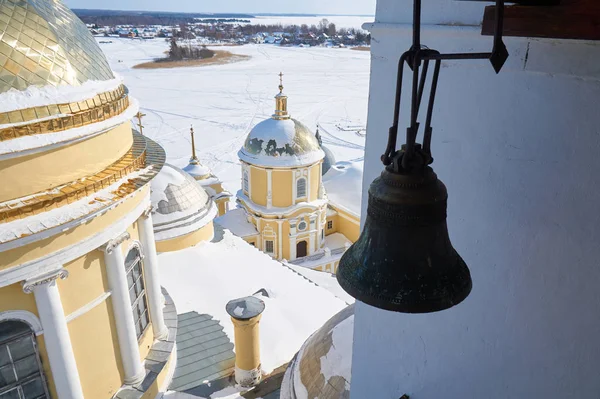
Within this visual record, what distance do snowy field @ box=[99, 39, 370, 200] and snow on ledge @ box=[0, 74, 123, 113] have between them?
15477 mm

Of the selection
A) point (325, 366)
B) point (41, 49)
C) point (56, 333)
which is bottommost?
point (325, 366)

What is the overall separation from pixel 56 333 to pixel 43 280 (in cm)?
68

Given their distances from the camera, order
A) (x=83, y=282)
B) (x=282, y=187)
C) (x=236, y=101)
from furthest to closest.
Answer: (x=236, y=101), (x=282, y=187), (x=83, y=282)

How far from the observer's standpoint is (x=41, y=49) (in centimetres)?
469

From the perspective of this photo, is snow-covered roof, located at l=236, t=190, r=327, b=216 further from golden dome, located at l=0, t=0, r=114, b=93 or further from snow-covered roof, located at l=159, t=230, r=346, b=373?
golden dome, located at l=0, t=0, r=114, b=93

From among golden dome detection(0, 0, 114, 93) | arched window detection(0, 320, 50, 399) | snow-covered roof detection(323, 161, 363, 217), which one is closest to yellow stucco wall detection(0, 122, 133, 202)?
golden dome detection(0, 0, 114, 93)

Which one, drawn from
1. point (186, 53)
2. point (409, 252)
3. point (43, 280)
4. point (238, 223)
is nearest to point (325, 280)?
point (238, 223)

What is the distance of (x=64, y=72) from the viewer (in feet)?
15.8

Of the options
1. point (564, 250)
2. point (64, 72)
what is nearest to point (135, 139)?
point (64, 72)

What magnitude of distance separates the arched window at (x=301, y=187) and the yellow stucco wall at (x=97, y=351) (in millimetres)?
11736

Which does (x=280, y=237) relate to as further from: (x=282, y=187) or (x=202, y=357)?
(x=202, y=357)

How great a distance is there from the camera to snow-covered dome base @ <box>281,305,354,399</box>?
5523 millimetres

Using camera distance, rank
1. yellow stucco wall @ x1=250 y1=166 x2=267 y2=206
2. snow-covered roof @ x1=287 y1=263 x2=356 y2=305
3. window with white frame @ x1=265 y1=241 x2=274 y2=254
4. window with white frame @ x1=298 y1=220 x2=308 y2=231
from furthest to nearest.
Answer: window with white frame @ x1=265 y1=241 x2=274 y2=254 → window with white frame @ x1=298 y1=220 x2=308 y2=231 → yellow stucco wall @ x1=250 y1=166 x2=267 y2=206 → snow-covered roof @ x1=287 y1=263 x2=356 y2=305

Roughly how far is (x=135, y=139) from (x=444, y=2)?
5144mm
